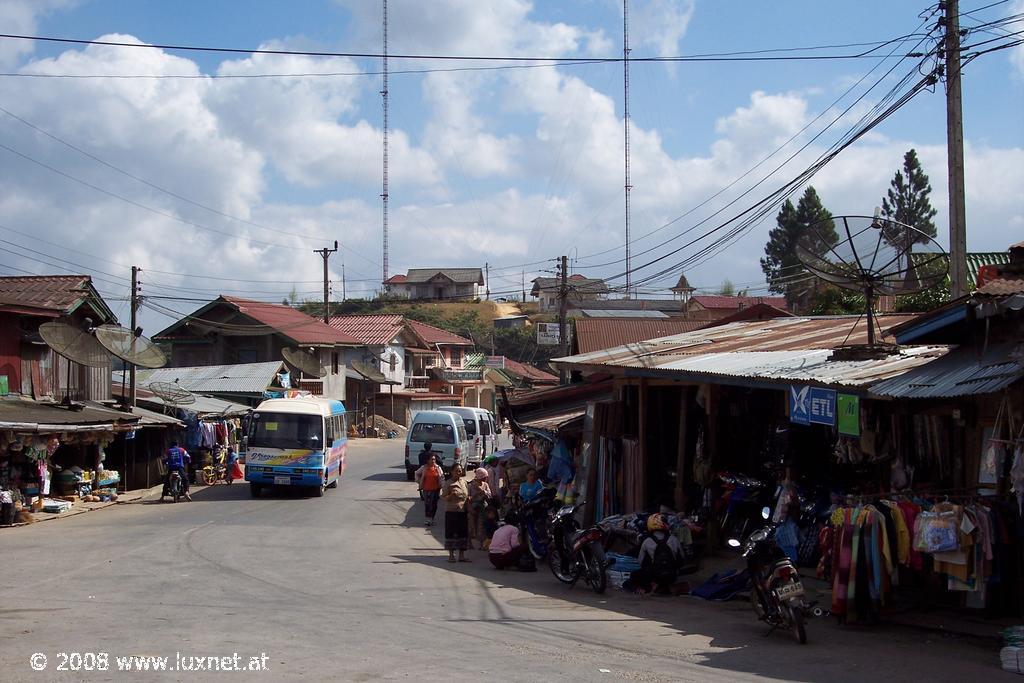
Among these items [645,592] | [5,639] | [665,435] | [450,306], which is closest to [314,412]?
[665,435]

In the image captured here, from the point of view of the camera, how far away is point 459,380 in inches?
2726

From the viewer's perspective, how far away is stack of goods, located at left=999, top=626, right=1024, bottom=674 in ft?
24.8

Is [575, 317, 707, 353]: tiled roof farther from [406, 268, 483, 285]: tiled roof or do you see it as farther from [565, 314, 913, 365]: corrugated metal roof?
[406, 268, 483, 285]: tiled roof

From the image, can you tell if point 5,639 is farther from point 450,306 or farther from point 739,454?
point 450,306

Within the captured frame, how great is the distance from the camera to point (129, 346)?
26.6 m

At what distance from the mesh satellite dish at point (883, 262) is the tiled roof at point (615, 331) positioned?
18.3 m

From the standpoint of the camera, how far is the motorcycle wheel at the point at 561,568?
12.8 m

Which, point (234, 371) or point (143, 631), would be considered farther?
point (234, 371)

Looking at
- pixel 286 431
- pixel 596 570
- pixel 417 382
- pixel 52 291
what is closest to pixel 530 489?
pixel 596 570

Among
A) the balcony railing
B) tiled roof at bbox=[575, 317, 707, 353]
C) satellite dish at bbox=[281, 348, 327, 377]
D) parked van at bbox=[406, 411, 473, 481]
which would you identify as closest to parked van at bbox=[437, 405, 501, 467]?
parked van at bbox=[406, 411, 473, 481]

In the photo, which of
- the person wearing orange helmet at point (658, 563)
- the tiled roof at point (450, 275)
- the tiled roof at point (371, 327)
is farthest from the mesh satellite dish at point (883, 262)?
the tiled roof at point (450, 275)

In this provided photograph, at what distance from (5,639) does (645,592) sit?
7455 millimetres

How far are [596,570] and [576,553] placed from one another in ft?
1.32

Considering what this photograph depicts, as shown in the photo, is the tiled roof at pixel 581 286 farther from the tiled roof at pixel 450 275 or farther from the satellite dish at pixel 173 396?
the satellite dish at pixel 173 396
